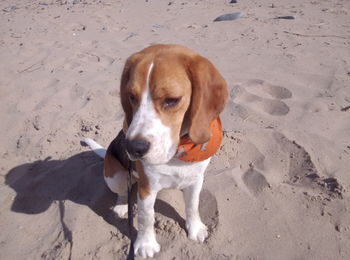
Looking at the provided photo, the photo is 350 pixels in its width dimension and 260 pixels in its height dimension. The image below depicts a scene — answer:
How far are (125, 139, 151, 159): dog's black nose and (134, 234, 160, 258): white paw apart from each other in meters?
1.12

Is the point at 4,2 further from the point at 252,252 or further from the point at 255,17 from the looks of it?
the point at 252,252

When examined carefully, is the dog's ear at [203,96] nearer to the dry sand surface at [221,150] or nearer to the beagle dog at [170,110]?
the beagle dog at [170,110]

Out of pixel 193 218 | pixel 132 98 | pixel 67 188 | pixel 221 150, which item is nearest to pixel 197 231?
pixel 193 218

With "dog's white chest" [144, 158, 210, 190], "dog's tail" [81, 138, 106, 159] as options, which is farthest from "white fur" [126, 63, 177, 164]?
"dog's tail" [81, 138, 106, 159]

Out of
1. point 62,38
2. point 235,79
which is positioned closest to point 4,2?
point 62,38

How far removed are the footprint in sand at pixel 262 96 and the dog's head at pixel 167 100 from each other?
7.57ft

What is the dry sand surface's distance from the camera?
256cm

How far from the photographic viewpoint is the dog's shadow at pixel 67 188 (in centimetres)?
292

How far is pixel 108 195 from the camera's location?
3.13m

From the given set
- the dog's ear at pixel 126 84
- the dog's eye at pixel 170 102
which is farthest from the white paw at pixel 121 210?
the dog's eye at pixel 170 102

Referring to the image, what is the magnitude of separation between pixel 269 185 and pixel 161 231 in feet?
3.81

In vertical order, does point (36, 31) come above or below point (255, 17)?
above

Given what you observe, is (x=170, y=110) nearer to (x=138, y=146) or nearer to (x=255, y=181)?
(x=138, y=146)

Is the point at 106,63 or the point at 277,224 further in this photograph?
the point at 106,63
